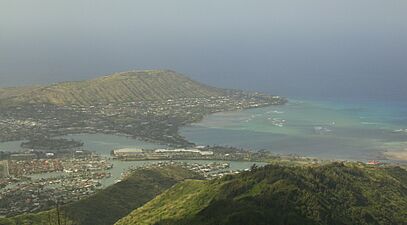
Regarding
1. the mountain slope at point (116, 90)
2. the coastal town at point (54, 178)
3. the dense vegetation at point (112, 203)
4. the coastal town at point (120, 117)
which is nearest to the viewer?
the dense vegetation at point (112, 203)

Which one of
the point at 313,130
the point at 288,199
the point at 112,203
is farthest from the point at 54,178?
the point at 313,130

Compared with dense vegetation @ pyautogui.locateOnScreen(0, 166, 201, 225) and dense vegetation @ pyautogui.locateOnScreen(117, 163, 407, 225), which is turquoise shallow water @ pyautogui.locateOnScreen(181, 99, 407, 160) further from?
dense vegetation @ pyautogui.locateOnScreen(117, 163, 407, 225)

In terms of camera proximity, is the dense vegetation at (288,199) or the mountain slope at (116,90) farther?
the mountain slope at (116,90)

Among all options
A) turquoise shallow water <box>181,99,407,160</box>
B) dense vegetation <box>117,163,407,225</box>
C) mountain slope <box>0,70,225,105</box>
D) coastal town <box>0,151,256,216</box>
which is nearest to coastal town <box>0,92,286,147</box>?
turquoise shallow water <box>181,99,407,160</box>

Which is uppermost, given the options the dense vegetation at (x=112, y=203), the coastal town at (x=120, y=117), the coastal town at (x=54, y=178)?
the coastal town at (x=120, y=117)

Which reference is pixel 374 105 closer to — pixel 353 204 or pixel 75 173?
pixel 75 173

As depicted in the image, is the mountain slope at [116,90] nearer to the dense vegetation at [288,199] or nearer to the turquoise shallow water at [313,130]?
the turquoise shallow water at [313,130]

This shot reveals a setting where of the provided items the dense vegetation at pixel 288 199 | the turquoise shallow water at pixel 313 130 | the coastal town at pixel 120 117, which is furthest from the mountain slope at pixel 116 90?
the dense vegetation at pixel 288 199

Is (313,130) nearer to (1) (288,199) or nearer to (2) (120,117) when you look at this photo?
(2) (120,117)
